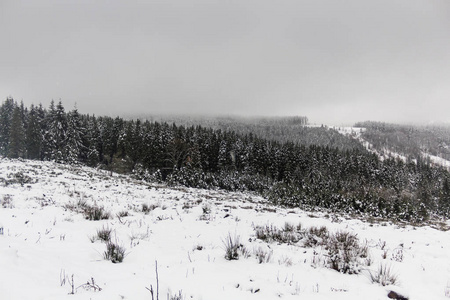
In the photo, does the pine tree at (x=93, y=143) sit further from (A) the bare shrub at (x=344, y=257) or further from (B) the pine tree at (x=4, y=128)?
(A) the bare shrub at (x=344, y=257)

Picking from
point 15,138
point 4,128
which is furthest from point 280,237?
point 4,128

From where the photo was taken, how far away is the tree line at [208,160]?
37312 millimetres

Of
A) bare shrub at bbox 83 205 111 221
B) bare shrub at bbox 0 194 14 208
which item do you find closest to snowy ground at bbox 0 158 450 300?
bare shrub at bbox 83 205 111 221

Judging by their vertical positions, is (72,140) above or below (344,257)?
below

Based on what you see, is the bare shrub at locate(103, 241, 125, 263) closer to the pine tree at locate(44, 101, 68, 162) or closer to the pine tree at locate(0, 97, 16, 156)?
the pine tree at locate(44, 101, 68, 162)

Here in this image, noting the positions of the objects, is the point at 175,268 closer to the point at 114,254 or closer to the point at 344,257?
the point at 114,254

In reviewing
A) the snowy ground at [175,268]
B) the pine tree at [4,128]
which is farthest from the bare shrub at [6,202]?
the pine tree at [4,128]

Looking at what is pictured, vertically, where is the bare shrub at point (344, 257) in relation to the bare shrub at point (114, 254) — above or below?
below

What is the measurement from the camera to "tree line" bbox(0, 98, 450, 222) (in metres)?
37.3

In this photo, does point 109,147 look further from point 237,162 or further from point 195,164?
point 237,162

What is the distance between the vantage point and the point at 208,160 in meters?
63.9

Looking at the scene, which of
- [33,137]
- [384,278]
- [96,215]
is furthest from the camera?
[33,137]

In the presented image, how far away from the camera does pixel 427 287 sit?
146 inches

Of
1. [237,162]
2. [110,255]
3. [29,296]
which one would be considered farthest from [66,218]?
[237,162]
